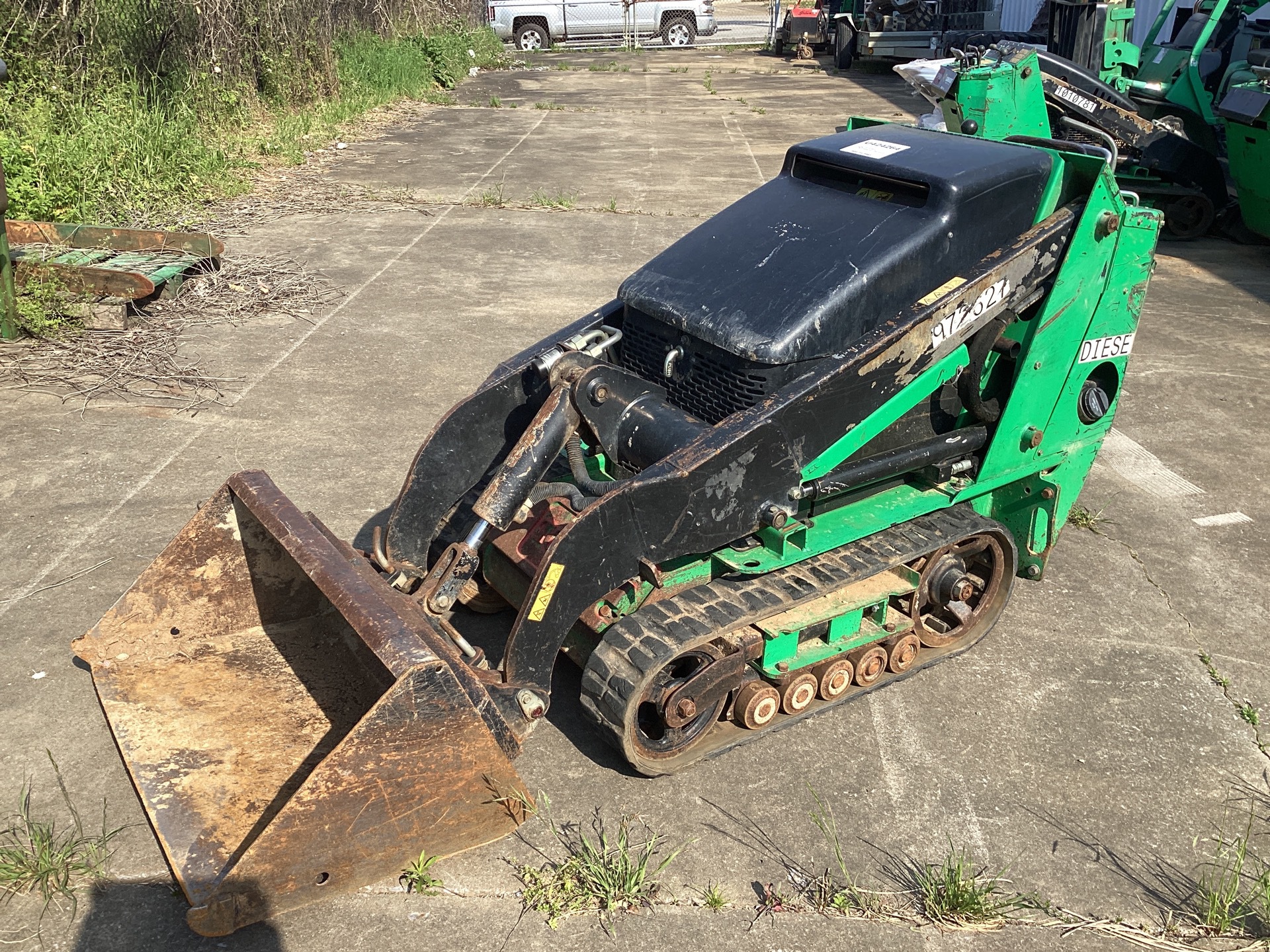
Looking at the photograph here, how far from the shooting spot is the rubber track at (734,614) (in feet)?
11.3

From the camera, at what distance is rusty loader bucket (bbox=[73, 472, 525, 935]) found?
2.88m

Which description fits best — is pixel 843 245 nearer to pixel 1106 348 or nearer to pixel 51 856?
pixel 1106 348

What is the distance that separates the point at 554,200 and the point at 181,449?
6443mm

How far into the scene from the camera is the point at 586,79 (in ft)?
71.1

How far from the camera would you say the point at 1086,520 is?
545 centimetres

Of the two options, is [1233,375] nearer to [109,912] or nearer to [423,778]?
[423,778]

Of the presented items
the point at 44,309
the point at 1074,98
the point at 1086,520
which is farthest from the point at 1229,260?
the point at 44,309

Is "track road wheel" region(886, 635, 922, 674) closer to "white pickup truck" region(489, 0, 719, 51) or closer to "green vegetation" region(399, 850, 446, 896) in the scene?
"green vegetation" region(399, 850, 446, 896)

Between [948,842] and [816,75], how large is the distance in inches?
857

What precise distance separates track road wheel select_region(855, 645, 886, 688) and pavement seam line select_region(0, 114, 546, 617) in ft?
11.1

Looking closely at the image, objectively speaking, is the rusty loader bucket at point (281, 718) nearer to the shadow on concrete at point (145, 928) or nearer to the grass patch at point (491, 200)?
the shadow on concrete at point (145, 928)

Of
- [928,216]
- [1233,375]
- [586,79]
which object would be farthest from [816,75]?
[928,216]

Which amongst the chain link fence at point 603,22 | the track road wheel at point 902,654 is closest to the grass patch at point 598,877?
the track road wheel at point 902,654

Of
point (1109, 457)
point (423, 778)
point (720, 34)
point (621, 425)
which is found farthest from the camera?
point (720, 34)
